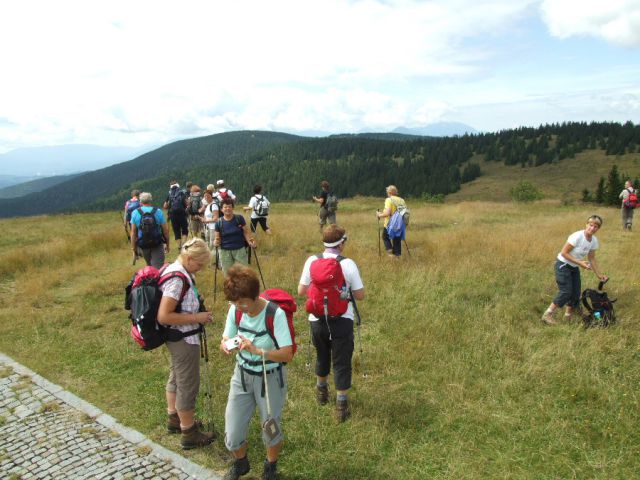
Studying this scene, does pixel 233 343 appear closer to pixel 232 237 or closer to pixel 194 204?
pixel 232 237

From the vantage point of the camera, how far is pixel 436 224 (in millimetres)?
19203

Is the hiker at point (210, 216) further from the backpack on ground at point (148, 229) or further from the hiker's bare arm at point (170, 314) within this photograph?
the hiker's bare arm at point (170, 314)

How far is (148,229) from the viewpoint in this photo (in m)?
7.75

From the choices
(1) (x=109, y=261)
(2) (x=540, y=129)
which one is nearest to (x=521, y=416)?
(1) (x=109, y=261)

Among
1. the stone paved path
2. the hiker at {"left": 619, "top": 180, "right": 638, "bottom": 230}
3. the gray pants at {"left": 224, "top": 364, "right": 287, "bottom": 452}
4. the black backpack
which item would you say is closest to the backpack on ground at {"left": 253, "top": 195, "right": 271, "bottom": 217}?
the black backpack

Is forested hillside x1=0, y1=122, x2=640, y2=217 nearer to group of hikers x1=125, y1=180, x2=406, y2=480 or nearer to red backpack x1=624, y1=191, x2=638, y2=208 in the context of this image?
red backpack x1=624, y1=191, x2=638, y2=208

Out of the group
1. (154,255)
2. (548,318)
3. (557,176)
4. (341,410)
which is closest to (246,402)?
(341,410)

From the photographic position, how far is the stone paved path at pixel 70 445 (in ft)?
12.1

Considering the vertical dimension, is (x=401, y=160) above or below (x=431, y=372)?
above

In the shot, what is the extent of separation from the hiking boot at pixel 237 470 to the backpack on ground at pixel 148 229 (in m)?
5.44

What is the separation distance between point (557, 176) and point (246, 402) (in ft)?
395

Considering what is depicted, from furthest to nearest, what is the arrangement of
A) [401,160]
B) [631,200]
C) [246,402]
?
[401,160] < [631,200] < [246,402]

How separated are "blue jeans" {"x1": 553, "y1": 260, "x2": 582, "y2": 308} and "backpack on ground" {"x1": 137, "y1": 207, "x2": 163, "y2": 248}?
23.8ft

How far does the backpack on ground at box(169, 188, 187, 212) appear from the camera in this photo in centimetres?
1198
